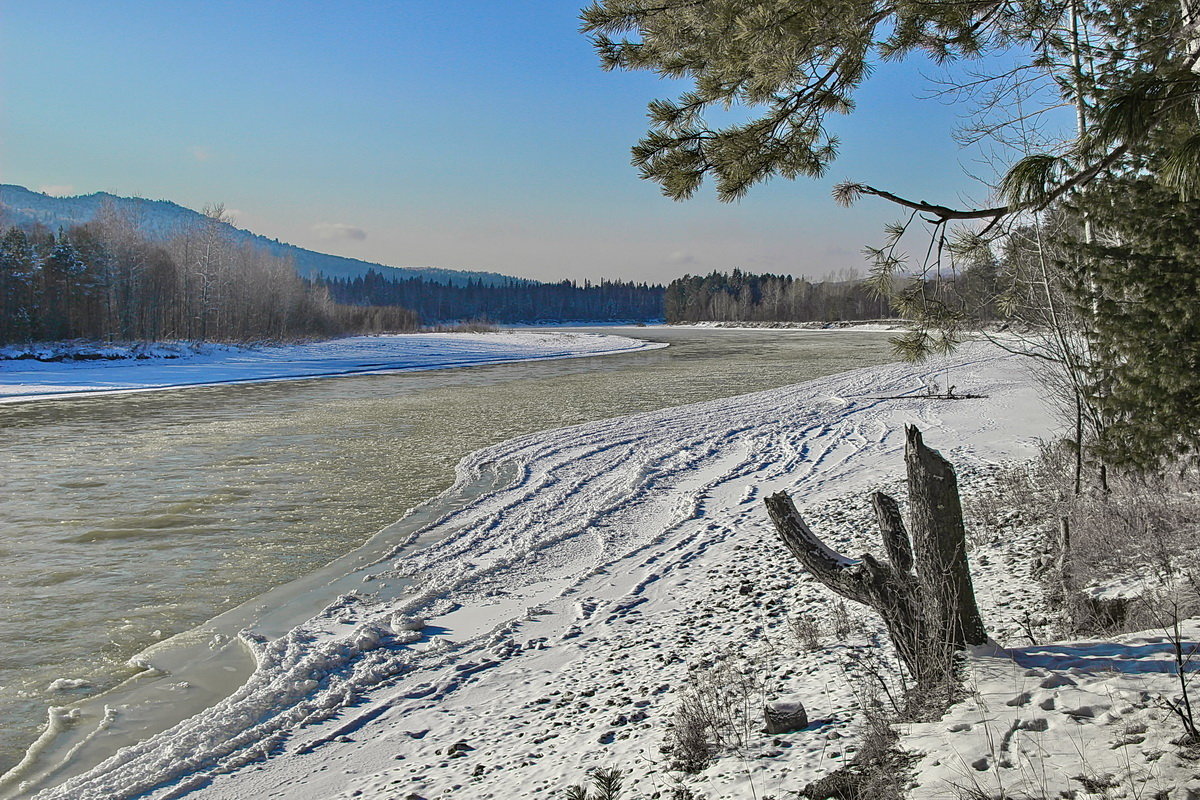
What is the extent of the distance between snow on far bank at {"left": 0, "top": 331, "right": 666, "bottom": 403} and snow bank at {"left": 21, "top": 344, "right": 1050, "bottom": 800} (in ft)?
84.8

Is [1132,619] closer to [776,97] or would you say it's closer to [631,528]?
[776,97]

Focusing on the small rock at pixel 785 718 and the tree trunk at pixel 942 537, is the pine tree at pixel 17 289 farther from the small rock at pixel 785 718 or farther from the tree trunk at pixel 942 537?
the tree trunk at pixel 942 537

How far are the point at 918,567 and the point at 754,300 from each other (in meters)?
168

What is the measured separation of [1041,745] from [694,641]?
2.95 meters

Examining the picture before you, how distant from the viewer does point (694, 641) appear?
586 centimetres

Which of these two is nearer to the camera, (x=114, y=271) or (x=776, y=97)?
(x=776, y=97)

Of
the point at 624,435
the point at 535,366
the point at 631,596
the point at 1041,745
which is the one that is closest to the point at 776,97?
the point at 1041,745

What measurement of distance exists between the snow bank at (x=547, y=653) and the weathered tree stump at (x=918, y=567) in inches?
22.4

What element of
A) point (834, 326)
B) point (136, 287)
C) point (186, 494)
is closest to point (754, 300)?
point (834, 326)

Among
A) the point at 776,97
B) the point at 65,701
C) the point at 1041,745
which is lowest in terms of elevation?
the point at 65,701

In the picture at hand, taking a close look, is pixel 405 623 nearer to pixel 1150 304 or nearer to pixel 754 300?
pixel 1150 304

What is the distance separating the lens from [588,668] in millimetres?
5570

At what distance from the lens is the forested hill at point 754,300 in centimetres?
13225

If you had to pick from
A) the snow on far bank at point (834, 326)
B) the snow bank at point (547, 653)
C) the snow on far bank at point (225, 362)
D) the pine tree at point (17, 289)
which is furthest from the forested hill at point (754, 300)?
the snow bank at point (547, 653)
